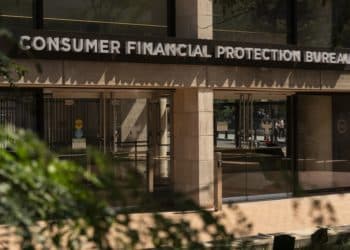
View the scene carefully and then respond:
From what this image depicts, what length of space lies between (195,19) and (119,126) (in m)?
2.69

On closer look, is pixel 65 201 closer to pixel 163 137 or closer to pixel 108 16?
pixel 108 16

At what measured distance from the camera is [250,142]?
1673cm

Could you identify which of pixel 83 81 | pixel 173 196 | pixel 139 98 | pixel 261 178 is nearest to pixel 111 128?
pixel 139 98

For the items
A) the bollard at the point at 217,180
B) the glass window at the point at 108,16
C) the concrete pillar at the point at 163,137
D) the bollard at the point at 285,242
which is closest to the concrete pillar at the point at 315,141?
the bollard at the point at 217,180

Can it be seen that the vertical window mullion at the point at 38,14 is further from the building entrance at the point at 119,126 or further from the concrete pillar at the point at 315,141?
the concrete pillar at the point at 315,141

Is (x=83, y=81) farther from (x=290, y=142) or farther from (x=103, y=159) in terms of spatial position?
(x=103, y=159)

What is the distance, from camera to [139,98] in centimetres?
1523

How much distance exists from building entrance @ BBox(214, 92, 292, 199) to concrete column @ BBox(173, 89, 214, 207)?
3.48ft

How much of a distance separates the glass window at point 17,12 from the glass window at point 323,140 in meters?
7.12

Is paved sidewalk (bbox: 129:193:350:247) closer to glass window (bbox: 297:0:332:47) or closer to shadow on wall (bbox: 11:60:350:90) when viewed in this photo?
shadow on wall (bbox: 11:60:350:90)

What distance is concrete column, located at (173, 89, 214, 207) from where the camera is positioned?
14.8m

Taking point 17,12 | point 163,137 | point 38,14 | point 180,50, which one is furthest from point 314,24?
point 17,12

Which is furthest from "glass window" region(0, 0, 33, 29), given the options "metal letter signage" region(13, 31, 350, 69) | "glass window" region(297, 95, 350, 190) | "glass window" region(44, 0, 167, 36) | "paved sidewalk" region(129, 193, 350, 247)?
"glass window" region(297, 95, 350, 190)

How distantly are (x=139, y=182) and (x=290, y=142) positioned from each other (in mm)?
14885
